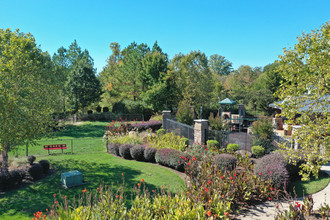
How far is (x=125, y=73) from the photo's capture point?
28.5m

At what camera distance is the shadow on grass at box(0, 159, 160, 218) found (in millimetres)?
6001

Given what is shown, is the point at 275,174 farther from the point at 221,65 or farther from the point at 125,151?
the point at 221,65

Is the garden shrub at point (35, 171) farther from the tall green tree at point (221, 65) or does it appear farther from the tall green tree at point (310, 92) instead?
the tall green tree at point (221, 65)

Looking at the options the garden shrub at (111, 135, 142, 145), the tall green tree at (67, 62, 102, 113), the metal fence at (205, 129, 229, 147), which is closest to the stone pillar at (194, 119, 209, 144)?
the metal fence at (205, 129, 229, 147)

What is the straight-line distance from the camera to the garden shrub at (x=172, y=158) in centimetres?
895

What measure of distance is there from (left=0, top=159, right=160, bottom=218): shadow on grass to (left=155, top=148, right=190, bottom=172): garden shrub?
52.7 inches

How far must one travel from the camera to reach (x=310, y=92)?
4.96 m

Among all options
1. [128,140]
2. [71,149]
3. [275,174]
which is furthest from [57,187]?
[275,174]

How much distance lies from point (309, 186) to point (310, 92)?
4.13m

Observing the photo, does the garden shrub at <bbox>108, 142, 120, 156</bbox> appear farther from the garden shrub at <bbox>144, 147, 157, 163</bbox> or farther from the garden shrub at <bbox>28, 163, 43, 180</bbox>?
the garden shrub at <bbox>28, 163, 43, 180</bbox>

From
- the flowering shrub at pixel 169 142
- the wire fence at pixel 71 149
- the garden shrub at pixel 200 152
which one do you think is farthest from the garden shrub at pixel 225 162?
the wire fence at pixel 71 149

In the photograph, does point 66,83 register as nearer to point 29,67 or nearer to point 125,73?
point 125,73

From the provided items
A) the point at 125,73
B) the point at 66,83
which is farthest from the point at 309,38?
the point at 66,83

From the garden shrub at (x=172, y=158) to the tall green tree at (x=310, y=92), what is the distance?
4520 millimetres
